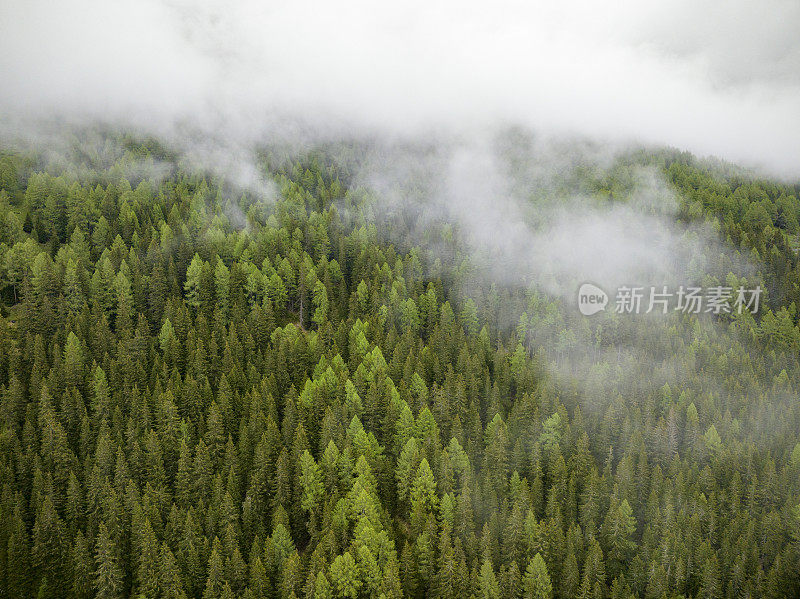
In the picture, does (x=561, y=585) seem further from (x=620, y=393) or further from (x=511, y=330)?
(x=511, y=330)

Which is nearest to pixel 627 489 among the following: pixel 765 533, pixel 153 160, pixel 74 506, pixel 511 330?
pixel 765 533

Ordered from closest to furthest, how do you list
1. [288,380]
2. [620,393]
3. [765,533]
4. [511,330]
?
[765,533]
[288,380]
[620,393]
[511,330]

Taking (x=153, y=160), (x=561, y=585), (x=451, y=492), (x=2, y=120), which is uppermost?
(x=2, y=120)

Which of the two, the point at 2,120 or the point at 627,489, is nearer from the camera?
the point at 627,489

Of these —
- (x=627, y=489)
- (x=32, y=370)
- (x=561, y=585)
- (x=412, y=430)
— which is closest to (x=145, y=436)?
(x=32, y=370)

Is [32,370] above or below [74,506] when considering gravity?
above

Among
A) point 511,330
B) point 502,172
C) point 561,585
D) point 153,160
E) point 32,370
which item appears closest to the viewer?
point 561,585
